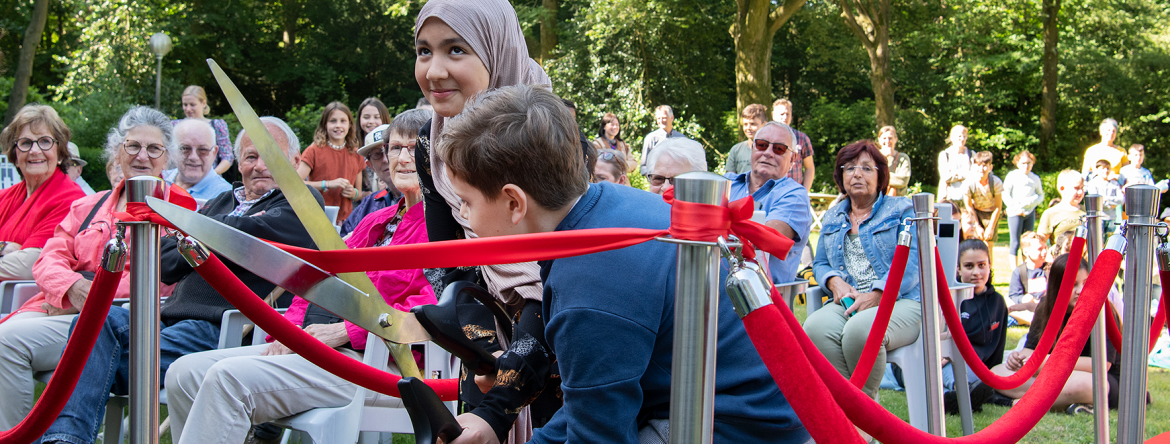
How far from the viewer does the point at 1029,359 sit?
2.63 meters

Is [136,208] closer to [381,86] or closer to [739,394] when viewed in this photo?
[739,394]

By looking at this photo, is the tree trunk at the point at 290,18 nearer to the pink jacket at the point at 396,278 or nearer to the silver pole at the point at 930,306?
the pink jacket at the point at 396,278

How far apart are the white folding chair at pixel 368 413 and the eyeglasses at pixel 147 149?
72.0 inches

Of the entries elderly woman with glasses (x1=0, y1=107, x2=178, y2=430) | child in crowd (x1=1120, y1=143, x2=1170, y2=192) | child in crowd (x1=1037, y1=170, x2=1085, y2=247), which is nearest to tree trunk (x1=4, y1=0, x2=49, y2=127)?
elderly woman with glasses (x1=0, y1=107, x2=178, y2=430)

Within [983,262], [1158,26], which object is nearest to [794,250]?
[983,262]

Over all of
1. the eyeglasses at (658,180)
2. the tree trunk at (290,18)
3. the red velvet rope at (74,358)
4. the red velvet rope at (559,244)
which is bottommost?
the red velvet rope at (74,358)

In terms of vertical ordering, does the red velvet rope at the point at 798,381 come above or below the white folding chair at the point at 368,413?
above

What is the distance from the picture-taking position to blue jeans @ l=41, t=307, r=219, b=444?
2895mm

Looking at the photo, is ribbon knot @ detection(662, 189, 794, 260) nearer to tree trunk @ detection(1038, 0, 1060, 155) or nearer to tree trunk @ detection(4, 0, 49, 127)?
tree trunk @ detection(4, 0, 49, 127)

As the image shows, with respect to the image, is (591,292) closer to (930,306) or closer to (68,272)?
(930,306)

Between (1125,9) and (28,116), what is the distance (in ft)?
73.3

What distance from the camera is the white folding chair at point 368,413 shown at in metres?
2.73

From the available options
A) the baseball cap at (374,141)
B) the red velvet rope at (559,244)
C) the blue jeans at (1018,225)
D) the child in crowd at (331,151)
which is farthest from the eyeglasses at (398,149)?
the blue jeans at (1018,225)

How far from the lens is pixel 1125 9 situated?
A: 770 inches
